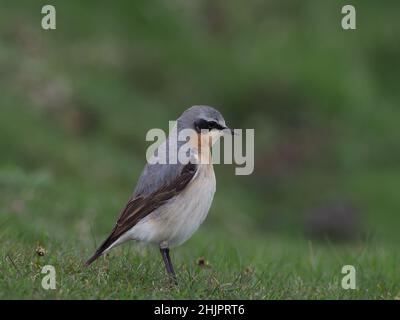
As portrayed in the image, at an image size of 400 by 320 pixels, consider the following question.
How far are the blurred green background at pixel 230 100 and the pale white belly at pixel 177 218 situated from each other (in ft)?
20.1

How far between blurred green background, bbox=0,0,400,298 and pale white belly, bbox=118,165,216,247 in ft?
20.1

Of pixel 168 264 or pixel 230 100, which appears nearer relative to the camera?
pixel 168 264

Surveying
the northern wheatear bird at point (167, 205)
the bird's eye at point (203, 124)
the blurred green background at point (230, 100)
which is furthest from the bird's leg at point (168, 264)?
the blurred green background at point (230, 100)

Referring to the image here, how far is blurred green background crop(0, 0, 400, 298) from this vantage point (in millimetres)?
19062

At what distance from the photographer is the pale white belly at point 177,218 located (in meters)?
8.05

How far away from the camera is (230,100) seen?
83.1 feet

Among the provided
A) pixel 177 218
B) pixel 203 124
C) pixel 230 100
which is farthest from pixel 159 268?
pixel 230 100

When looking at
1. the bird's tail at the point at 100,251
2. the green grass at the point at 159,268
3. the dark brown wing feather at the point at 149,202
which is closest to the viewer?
the green grass at the point at 159,268

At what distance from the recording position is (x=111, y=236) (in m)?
7.84

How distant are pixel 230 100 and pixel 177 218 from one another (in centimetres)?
1748

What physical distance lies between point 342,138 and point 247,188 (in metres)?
3.48

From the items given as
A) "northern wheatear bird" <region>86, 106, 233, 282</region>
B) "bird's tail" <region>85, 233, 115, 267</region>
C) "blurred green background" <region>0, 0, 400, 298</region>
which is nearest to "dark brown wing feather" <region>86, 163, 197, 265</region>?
"northern wheatear bird" <region>86, 106, 233, 282</region>

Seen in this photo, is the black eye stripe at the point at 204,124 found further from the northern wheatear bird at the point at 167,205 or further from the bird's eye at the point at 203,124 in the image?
the northern wheatear bird at the point at 167,205

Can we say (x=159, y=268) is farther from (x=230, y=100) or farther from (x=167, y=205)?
(x=230, y=100)
